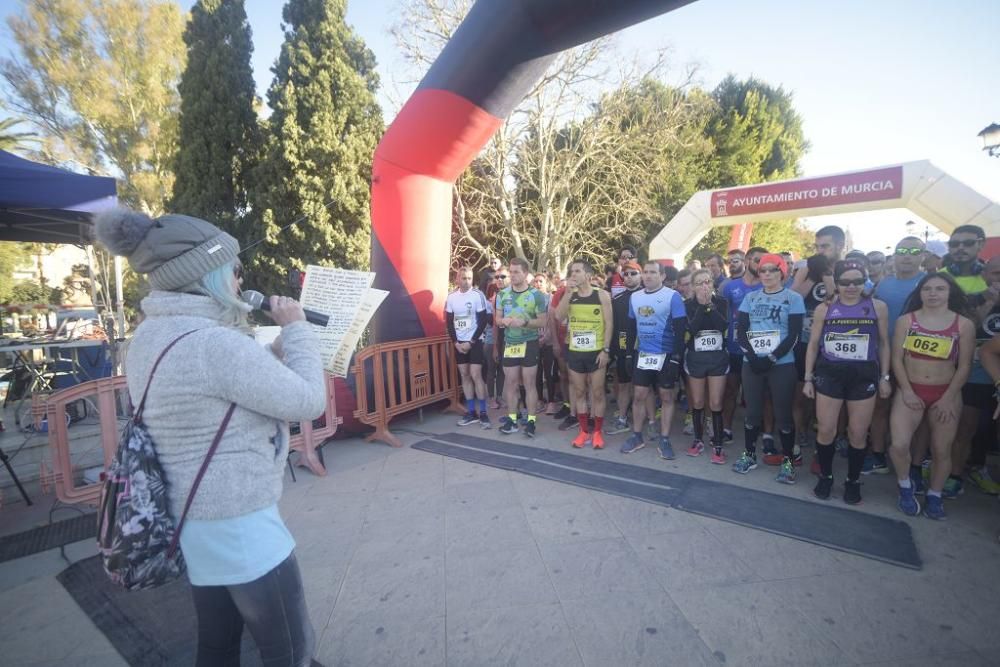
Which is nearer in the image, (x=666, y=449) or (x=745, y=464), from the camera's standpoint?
(x=745, y=464)

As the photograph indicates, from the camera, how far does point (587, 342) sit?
16.7 ft

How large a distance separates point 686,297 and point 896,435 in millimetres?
2702

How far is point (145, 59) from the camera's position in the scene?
1778 cm

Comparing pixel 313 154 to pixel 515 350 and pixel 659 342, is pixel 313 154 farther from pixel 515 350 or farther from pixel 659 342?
pixel 659 342

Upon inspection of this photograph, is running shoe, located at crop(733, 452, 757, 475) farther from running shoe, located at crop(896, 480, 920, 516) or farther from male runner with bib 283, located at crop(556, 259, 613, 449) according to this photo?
male runner with bib 283, located at crop(556, 259, 613, 449)

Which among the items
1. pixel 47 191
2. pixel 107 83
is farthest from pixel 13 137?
pixel 47 191

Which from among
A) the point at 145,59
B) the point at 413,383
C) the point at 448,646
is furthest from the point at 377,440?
the point at 145,59

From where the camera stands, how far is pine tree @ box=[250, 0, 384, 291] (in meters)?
13.3

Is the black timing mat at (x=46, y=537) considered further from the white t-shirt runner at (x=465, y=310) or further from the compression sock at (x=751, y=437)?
the compression sock at (x=751, y=437)

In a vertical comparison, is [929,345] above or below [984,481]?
above

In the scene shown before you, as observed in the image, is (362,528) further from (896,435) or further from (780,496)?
(896,435)

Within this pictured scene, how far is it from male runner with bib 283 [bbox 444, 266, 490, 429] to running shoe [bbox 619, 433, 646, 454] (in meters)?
1.80

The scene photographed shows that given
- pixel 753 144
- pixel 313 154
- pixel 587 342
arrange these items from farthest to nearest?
pixel 753 144 → pixel 313 154 → pixel 587 342

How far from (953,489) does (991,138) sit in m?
10.8
